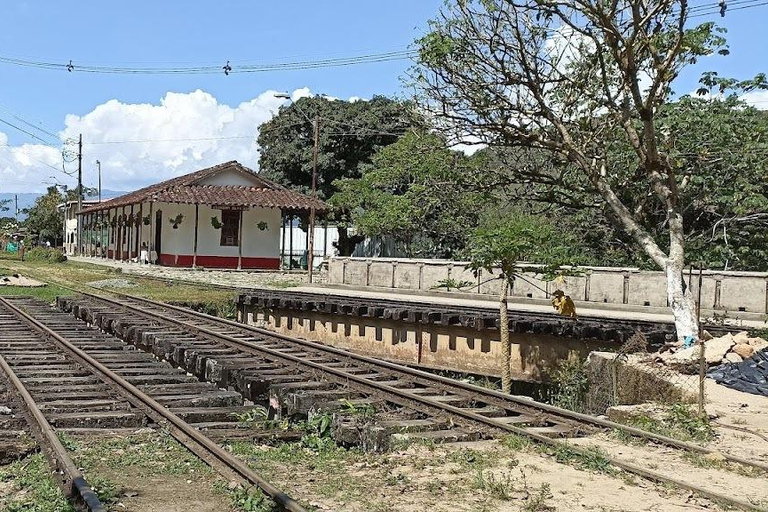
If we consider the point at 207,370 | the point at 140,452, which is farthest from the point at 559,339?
the point at 140,452

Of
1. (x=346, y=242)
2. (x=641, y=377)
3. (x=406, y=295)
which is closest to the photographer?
(x=641, y=377)

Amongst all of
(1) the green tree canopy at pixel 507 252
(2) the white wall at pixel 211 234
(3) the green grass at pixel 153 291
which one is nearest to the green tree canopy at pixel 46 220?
(2) the white wall at pixel 211 234

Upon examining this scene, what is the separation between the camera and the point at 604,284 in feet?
76.4

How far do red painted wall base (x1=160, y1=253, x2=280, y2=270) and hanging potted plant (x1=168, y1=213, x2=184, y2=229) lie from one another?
4.93 ft

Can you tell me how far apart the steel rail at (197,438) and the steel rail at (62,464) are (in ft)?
3.63

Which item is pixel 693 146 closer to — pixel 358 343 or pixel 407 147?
pixel 358 343

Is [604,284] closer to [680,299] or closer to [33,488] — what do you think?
[680,299]

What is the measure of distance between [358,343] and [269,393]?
11.0 metres

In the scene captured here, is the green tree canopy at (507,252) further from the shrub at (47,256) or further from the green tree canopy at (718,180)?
the shrub at (47,256)

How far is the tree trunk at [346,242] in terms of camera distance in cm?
4778

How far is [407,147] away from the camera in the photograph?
37344 mm

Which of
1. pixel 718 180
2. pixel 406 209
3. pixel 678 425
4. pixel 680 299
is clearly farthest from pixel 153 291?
pixel 678 425

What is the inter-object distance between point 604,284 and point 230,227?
25.1 metres

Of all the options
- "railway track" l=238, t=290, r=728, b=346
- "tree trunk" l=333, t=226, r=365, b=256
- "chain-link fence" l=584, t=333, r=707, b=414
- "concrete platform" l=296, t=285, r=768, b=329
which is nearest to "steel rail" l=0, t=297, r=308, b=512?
"chain-link fence" l=584, t=333, r=707, b=414
